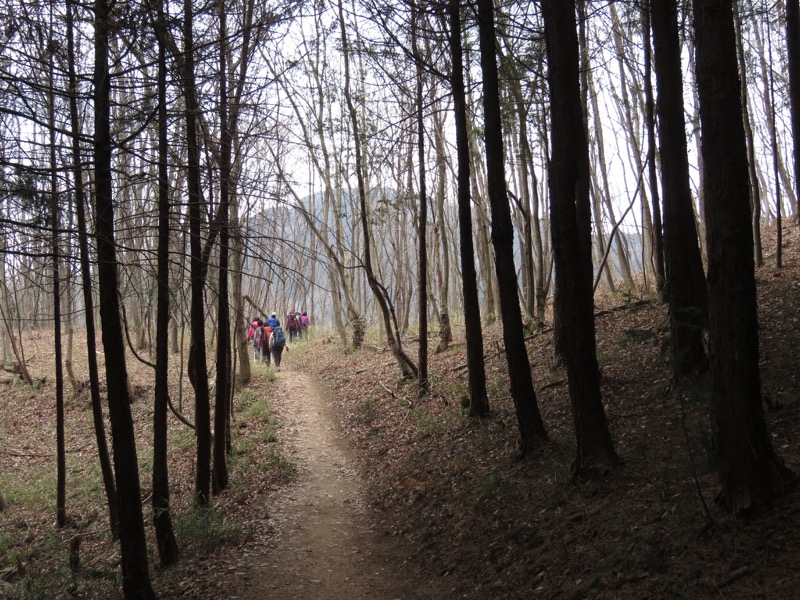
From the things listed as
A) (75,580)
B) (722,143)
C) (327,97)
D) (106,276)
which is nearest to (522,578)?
(722,143)

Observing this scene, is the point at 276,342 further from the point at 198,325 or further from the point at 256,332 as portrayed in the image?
the point at 198,325

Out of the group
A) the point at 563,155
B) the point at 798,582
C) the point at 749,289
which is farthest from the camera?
the point at 563,155

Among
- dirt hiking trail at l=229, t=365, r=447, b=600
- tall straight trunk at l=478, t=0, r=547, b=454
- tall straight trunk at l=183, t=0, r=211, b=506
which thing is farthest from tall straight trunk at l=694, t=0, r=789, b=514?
tall straight trunk at l=183, t=0, r=211, b=506

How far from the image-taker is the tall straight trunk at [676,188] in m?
7.58

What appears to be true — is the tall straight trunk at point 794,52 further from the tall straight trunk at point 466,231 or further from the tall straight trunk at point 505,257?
the tall straight trunk at point 505,257

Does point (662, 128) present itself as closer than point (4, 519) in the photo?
Yes

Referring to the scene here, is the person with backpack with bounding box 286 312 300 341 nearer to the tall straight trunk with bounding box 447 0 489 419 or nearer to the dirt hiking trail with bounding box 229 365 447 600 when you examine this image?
the dirt hiking trail with bounding box 229 365 447 600

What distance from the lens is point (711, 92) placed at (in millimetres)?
4062

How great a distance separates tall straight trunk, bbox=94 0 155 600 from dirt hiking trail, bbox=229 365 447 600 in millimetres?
1122

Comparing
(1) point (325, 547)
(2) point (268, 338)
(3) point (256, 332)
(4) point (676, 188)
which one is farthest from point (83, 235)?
(3) point (256, 332)

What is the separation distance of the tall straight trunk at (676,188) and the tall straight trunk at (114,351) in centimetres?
658

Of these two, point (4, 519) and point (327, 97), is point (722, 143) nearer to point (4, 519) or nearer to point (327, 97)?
point (4, 519)

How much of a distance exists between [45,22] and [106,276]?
2.37 metres

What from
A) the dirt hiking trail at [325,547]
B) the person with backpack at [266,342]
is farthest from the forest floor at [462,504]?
the person with backpack at [266,342]
